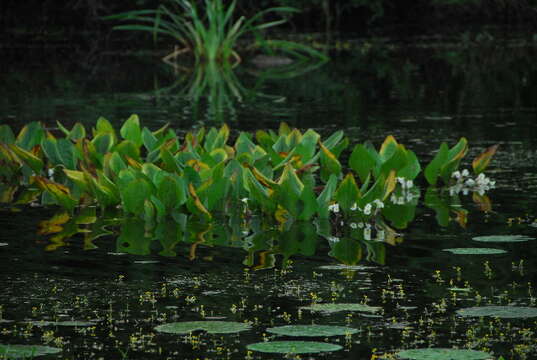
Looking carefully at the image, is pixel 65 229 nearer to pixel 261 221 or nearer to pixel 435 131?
pixel 261 221

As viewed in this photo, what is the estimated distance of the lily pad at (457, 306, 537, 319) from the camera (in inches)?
181

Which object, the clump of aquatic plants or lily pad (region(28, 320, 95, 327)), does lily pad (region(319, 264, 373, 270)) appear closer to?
the clump of aquatic plants

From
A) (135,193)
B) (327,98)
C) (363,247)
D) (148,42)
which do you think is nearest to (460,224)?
(363,247)

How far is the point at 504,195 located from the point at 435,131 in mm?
3537

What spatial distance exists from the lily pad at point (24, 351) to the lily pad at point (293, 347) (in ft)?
2.29

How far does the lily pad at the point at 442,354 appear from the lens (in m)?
3.98

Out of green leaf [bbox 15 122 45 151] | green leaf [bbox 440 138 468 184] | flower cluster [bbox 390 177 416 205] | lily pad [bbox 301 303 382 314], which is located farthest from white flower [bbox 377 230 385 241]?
green leaf [bbox 15 122 45 151]

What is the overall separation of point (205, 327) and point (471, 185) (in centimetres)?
406

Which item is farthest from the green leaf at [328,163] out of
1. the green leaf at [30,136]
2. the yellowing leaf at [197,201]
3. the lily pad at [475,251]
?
the green leaf at [30,136]

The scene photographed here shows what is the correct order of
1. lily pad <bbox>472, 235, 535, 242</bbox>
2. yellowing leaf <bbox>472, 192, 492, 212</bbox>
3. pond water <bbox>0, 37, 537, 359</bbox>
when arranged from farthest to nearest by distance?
yellowing leaf <bbox>472, 192, 492, 212</bbox>, lily pad <bbox>472, 235, 535, 242</bbox>, pond water <bbox>0, 37, 537, 359</bbox>

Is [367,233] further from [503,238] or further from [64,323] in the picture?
[64,323]

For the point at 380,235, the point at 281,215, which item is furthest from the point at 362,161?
the point at 380,235

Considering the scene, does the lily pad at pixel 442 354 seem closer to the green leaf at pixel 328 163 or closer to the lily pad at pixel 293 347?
the lily pad at pixel 293 347

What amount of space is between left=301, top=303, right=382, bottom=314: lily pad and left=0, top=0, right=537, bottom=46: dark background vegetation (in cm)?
2265
